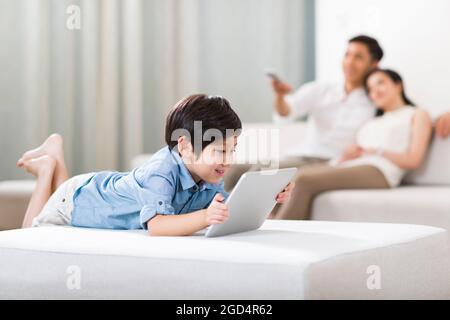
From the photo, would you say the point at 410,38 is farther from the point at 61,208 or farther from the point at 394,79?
the point at 61,208

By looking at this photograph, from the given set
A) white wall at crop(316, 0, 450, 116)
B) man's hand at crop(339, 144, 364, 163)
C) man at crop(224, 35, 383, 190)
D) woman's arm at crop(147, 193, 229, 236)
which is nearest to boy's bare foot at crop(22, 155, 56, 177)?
woman's arm at crop(147, 193, 229, 236)

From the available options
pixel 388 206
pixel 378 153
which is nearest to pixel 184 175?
pixel 388 206

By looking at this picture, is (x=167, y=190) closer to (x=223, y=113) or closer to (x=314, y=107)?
(x=223, y=113)

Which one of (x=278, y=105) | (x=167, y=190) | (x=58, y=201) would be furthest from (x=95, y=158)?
(x=167, y=190)

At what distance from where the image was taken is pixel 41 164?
2805mm

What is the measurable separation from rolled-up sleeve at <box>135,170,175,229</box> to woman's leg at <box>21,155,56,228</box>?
718 millimetres

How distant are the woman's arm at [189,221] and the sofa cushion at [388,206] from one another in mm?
1333

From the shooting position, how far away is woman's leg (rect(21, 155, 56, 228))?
8.96 ft

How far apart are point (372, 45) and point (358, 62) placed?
10cm

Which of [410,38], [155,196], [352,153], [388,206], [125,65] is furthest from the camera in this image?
[125,65]

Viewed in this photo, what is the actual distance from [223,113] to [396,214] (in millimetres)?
1258

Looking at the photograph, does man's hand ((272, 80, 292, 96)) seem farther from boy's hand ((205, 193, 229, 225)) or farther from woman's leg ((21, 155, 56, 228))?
boy's hand ((205, 193, 229, 225))

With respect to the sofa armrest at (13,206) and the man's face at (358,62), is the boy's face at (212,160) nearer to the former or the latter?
the sofa armrest at (13,206)

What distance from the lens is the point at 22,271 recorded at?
1897mm
